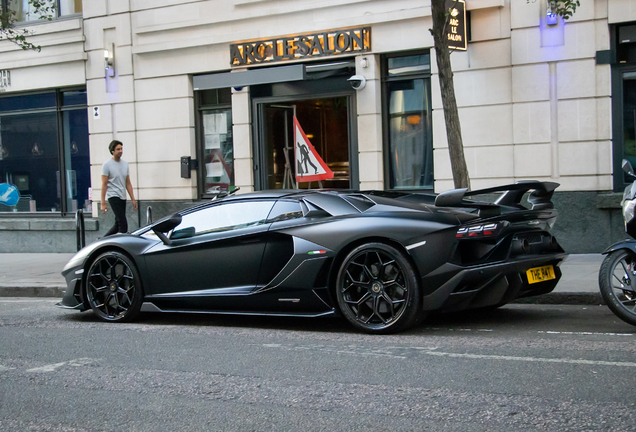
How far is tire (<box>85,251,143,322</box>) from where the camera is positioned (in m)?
7.52

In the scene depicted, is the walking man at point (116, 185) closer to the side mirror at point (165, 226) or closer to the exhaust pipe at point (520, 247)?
the side mirror at point (165, 226)

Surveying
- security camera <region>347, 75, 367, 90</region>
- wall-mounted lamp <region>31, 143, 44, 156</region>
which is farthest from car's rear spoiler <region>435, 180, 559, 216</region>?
wall-mounted lamp <region>31, 143, 44, 156</region>

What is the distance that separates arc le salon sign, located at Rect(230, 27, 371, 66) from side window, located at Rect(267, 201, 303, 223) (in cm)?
666

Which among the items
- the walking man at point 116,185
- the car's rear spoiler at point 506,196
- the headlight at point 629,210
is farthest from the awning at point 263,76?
the headlight at point 629,210

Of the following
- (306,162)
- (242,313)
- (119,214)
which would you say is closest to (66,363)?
(242,313)

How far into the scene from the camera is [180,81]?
586 inches

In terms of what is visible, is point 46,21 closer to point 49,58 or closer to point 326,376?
point 49,58

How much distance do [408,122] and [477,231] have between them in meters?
7.23

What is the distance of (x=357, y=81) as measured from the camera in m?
13.0

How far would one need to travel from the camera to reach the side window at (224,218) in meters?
7.07

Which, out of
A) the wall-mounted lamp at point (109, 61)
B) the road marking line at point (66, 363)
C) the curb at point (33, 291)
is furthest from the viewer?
the wall-mounted lamp at point (109, 61)

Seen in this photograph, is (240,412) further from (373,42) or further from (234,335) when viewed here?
(373,42)

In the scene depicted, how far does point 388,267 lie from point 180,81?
31.9ft

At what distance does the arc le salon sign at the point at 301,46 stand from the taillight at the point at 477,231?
295 inches
